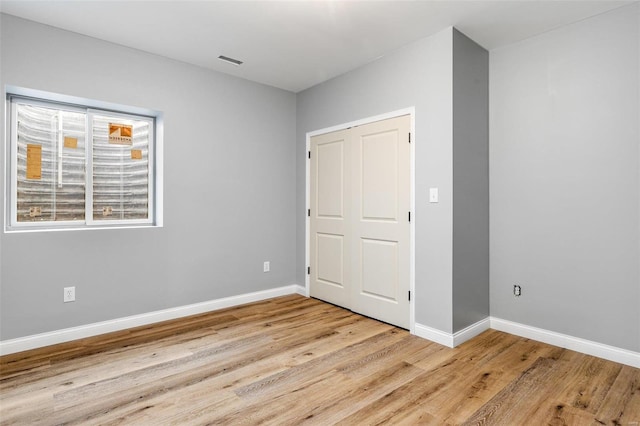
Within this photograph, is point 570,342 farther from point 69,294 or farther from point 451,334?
point 69,294

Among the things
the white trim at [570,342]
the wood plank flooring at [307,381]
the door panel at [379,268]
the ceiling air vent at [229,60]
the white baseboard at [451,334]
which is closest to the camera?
the wood plank flooring at [307,381]

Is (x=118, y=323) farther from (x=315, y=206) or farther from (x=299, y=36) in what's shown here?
(x=299, y=36)

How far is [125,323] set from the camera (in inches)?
126

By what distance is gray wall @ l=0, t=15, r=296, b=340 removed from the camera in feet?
9.01

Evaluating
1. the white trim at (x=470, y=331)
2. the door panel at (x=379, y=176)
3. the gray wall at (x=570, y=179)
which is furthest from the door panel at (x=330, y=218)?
the gray wall at (x=570, y=179)

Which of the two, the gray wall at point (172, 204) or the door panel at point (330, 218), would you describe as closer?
the gray wall at point (172, 204)

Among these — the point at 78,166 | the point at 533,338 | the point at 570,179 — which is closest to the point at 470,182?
the point at 570,179

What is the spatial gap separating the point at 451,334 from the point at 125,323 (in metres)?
2.92

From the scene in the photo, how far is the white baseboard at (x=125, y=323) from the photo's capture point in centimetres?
271

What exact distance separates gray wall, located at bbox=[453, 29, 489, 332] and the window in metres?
2.98

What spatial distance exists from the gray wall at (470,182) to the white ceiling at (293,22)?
0.89 feet

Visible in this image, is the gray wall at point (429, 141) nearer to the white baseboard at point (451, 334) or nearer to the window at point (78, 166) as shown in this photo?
the white baseboard at point (451, 334)

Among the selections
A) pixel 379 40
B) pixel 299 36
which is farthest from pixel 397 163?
pixel 299 36

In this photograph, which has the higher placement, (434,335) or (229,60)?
(229,60)
